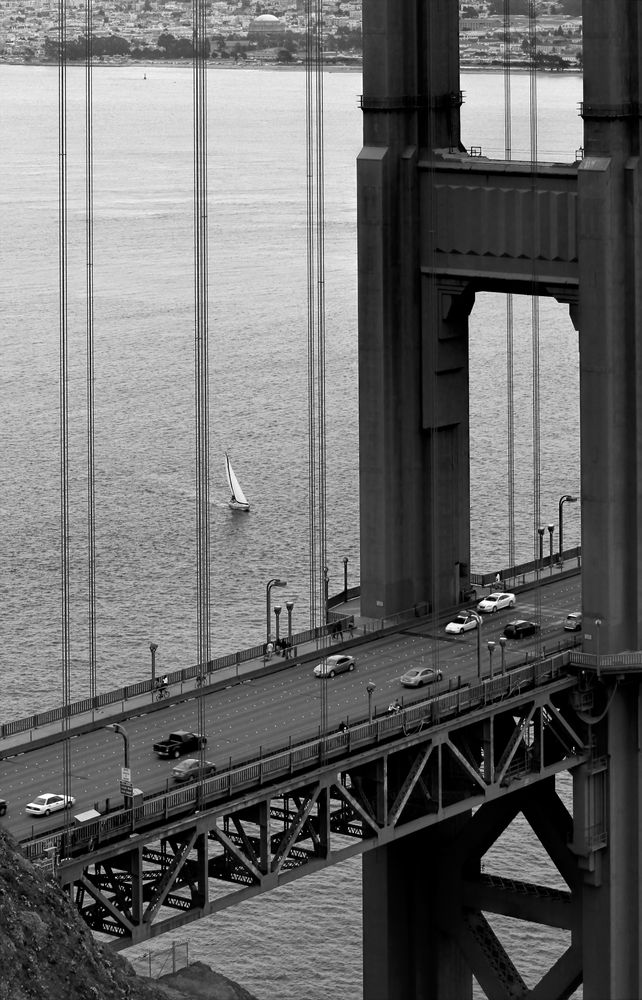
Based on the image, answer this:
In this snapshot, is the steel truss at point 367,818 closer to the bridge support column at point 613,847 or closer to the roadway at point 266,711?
the bridge support column at point 613,847

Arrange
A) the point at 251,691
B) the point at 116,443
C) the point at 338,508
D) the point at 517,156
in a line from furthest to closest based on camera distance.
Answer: the point at 517,156, the point at 116,443, the point at 338,508, the point at 251,691

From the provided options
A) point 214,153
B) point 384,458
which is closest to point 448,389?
point 384,458

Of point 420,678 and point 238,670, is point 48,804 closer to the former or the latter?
point 238,670

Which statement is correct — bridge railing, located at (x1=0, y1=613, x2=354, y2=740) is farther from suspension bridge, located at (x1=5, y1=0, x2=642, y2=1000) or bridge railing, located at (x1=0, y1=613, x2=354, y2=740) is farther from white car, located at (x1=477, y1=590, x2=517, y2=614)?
white car, located at (x1=477, y1=590, x2=517, y2=614)

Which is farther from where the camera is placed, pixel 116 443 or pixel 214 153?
pixel 214 153

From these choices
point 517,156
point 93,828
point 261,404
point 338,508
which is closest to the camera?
point 93,828

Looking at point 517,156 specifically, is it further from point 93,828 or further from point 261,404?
point 93,828

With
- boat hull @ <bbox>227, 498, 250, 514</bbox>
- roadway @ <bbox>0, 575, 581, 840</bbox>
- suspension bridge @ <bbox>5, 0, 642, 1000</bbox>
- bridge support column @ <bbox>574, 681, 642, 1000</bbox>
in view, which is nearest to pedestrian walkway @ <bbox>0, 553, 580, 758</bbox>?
roadway @ <bbox>0, 575, 581, 840</bbox>
